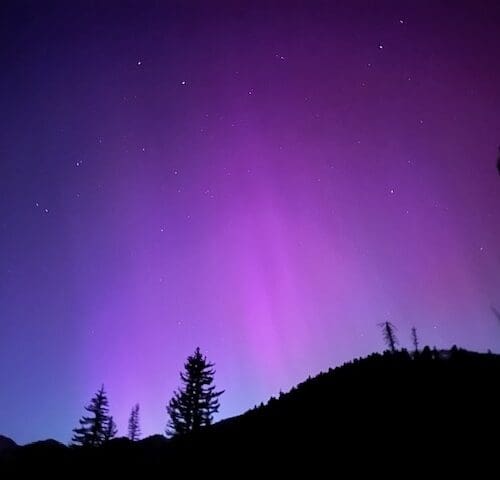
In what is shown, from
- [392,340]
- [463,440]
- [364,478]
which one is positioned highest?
[392,340]

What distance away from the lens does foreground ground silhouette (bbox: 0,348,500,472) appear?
13.3 metres

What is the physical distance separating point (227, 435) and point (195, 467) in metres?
2.94

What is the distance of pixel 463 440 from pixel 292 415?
8.96 meters

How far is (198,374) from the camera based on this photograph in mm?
44656

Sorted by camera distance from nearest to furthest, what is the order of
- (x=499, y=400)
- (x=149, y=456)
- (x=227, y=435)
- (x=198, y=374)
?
1. (x=499, y=400)
2. (x=227, y=435)
3. (x=149, y=456)
4. (x=198, y=374)

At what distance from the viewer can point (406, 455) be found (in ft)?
41.7

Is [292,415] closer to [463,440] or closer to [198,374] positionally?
[463,440]

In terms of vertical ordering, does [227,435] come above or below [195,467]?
above

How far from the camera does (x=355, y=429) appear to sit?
1552 cm

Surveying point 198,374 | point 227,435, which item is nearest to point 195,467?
point 227,435

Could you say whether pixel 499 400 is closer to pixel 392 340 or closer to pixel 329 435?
pixel 329 435

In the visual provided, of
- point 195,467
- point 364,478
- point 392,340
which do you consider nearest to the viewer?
point 364,478

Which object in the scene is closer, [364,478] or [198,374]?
[364,478]

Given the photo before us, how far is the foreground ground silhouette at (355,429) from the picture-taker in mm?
13266
